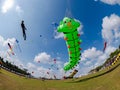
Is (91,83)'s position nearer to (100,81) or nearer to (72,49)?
(100,81)

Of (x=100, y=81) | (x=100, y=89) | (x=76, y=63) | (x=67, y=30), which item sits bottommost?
(x=100, y=89)

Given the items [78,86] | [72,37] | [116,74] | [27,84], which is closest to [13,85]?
[27,84]

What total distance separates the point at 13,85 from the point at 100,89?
16129 millimetres

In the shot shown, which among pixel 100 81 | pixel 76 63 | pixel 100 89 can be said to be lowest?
pixel 100 89

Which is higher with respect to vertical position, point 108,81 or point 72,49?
point 72,49

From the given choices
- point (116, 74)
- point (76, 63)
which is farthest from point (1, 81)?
point (116, 74)

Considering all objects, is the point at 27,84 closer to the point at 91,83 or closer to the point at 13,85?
the point at 13,85

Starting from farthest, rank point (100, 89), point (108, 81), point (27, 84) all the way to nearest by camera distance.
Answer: point (27, 84), point (108, 81), point (100, 89)

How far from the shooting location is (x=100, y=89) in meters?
38.5

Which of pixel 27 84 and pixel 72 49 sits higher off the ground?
pixel 72 49

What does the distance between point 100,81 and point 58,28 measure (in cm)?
1247

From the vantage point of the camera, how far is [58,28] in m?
40.3

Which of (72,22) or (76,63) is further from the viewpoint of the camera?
(76,63)

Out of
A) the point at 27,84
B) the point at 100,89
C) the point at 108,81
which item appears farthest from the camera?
the point at 27,84
